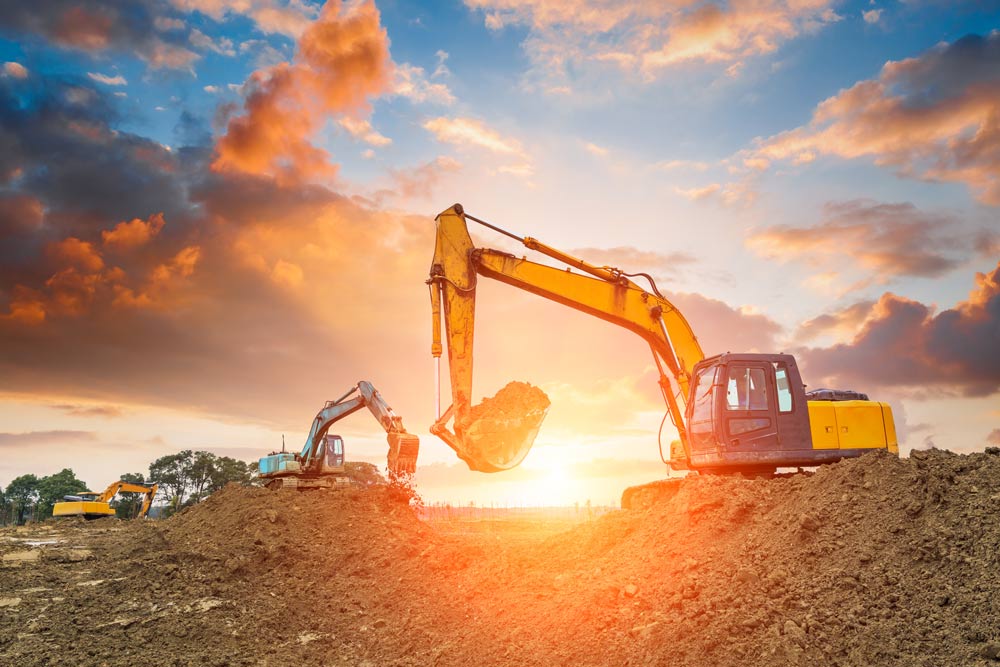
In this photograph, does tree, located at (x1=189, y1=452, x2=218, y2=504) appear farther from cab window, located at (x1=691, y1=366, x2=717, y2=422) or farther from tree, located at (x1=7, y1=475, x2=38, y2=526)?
cab window, located at (x1=691, y1=366, x2=717, y2=422)

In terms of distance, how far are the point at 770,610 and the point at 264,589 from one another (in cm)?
884

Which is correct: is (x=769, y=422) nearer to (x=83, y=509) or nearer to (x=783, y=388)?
(x=783, y=388)

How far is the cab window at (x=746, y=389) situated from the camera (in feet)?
33.3

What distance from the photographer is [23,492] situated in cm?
6256

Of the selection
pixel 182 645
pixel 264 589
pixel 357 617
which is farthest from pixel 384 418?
pixel 182 645

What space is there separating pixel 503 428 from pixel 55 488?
64.1 metres

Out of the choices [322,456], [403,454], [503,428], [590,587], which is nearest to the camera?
[590,587]

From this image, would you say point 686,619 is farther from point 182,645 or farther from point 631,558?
point 182,645

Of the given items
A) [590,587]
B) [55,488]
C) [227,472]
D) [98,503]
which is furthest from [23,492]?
[590,587]

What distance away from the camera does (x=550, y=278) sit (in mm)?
12117

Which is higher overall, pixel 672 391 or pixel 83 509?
pixel 672 391

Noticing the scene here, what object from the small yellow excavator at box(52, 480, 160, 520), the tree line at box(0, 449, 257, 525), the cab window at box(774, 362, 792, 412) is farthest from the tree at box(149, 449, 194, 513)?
the cab window at box(774, 362, 792, 412)

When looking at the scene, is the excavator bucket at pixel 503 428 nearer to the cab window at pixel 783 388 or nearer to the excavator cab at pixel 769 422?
the excavator cab at pixel 769 422

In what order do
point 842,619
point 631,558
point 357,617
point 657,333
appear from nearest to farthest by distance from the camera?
point 842,619, point 631,558, point 357,617, point 657,333
